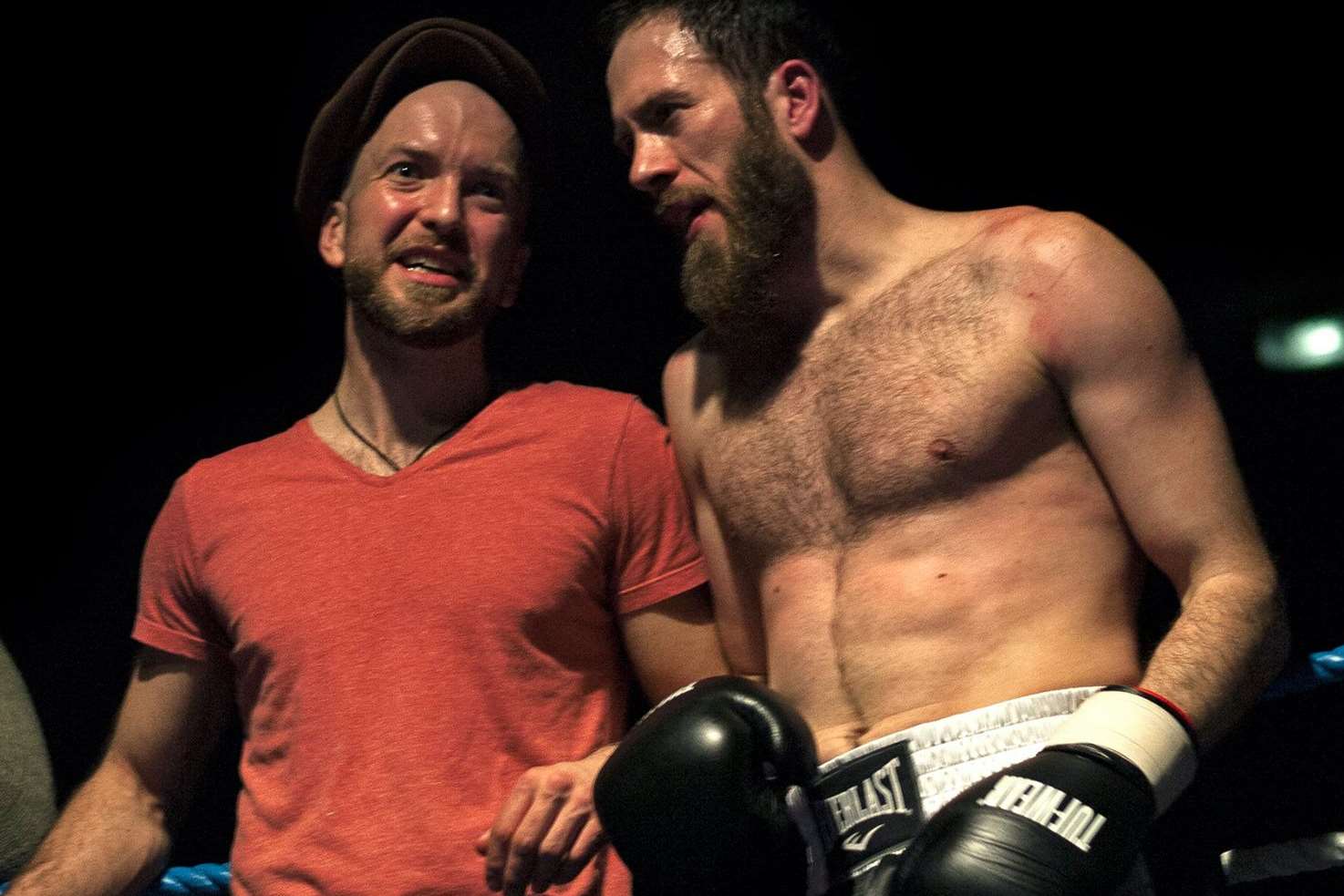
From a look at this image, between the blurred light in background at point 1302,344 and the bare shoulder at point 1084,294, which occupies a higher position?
the bare shoulder at point 1084,294

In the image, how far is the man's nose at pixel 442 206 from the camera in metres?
1.97

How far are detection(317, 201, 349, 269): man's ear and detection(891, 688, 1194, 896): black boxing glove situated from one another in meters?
1.20

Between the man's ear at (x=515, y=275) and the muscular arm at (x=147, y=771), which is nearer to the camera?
the muscular arm at (x=147, y=771)

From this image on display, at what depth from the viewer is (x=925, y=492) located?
1637 mm

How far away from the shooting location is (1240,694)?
1453 millimetres

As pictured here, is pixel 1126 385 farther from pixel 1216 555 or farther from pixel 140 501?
pixel 140 501

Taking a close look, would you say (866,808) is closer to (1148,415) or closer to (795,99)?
(1148,415)

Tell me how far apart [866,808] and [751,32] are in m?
0.97

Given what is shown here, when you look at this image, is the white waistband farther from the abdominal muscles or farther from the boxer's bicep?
the boxer's bicep

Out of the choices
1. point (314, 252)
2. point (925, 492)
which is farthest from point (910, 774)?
point (314, 252)

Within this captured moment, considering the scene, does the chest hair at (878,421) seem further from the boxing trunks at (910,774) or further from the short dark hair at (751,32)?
the short dark hair at (751,32)

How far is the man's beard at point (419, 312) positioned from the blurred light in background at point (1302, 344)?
116 centimetres

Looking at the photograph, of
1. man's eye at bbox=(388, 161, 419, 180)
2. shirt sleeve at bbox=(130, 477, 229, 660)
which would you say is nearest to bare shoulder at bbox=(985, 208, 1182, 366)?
man's eye at bbox=(388, 161, 419, 180)

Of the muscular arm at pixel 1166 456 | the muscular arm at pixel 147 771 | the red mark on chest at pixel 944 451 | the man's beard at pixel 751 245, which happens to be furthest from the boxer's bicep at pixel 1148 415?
the muscular arm at pixel 147 771
